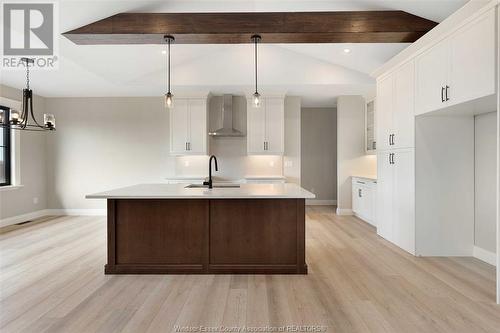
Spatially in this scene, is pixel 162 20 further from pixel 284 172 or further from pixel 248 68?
pixel 284 172

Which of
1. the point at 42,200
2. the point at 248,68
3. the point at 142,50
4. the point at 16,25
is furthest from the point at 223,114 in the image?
the point at 42,200

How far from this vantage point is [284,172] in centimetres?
676

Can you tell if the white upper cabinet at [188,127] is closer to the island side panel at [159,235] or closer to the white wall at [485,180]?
the island side panel at [159,235]

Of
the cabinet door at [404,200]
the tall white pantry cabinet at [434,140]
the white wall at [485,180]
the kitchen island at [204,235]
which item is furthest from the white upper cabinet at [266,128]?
the white wall at [485,180]

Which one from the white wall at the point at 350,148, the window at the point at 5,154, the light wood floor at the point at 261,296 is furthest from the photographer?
the white wall at the point at 350,148

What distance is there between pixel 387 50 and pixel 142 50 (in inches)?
151

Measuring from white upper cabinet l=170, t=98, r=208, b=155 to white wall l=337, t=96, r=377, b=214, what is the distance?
2967 millimetres

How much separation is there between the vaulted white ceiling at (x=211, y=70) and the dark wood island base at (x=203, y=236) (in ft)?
9.21

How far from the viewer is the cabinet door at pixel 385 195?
4387 millimetres

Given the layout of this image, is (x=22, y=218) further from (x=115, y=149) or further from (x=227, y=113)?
(x=227, y=113)

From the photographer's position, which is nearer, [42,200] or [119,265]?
[119,265]

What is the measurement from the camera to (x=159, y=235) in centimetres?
327

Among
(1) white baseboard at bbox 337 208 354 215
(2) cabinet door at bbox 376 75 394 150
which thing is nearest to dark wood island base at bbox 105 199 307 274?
(2) cabinet door at bbox 376 75 394 150

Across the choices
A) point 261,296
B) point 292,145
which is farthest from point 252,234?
point 292,145
